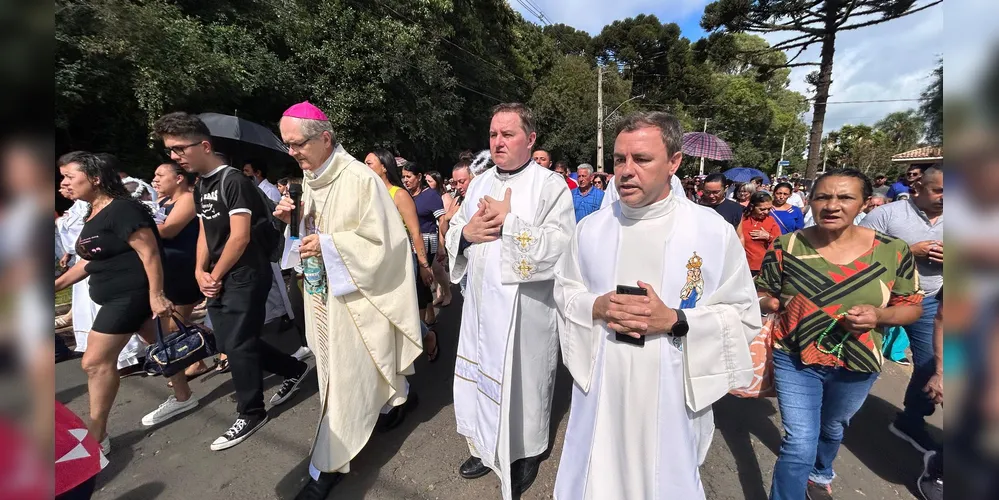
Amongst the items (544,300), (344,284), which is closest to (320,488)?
(344,284)

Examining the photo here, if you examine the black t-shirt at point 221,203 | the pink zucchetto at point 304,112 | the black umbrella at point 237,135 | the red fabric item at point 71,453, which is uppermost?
the black umbrella at point 237,135

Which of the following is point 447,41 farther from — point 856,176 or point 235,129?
point 856,176

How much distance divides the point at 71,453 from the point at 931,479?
13.6 ft

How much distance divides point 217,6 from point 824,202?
14.2m

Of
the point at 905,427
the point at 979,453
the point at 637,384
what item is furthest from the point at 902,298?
the point at 979,453

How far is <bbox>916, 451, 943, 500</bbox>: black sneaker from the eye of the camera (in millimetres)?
2480

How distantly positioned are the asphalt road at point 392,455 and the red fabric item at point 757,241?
1516 mm

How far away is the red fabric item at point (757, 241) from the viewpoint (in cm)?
469

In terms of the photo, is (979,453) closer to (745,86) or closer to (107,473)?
(107,473)

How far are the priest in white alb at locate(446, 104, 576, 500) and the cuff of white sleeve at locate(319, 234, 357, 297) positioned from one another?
64 centimetres

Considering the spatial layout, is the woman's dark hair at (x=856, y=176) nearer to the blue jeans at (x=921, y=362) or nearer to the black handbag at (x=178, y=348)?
the blue jeans at (x=921, y=362)

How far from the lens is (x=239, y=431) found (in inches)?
121

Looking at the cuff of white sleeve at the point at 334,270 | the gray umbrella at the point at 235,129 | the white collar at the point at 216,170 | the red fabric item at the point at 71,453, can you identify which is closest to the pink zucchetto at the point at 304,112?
the cuff of white sleeve at the point at 334,270

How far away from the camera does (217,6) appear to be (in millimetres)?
11320
